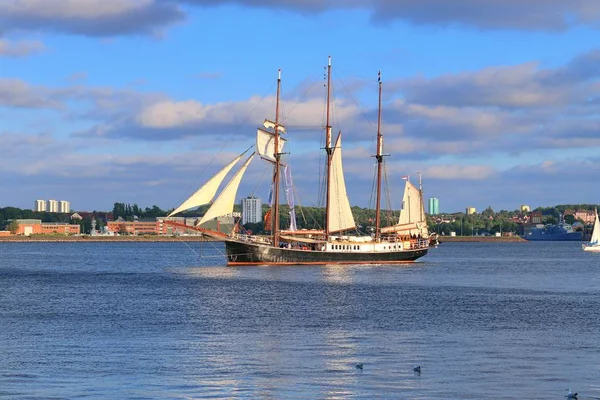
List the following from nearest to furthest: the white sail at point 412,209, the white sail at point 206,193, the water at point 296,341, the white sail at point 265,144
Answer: the water at point 296,341, the white sail at point 206,193, the white sail at point 265,144, the white sail at point 412,209

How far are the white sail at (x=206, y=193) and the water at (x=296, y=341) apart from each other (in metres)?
18.6

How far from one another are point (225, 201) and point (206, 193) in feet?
7.04

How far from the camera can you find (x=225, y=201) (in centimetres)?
9406

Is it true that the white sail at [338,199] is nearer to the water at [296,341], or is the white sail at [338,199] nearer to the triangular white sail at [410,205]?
the water at [296,341]

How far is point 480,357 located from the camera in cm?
3478

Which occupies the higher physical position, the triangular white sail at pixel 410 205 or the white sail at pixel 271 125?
→ the white sail at pixel 271 125

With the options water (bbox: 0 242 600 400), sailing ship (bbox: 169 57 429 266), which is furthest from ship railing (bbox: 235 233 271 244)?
water (bbox: 0 242 600 400)

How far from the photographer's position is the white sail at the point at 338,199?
331ft

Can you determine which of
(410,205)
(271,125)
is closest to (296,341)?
(271,125)

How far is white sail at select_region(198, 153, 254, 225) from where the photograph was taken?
93.8 meters

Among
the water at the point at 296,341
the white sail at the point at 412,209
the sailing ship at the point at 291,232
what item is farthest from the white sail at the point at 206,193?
the white sail at the point at 412,209

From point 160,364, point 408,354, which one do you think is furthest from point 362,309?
point 160,364

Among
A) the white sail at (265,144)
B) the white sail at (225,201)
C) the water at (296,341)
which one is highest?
the white sail at (265,144)

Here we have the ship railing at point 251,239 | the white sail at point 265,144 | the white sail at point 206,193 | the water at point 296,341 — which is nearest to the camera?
the water at point 296,341
